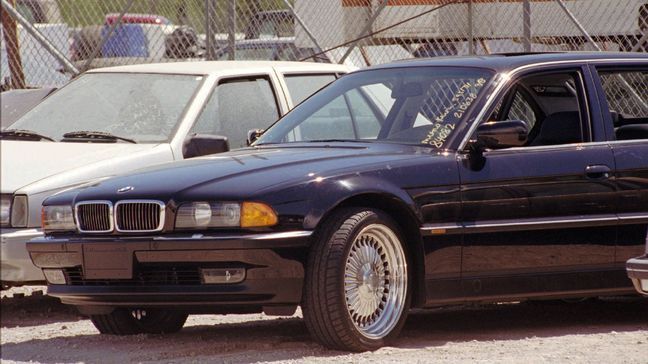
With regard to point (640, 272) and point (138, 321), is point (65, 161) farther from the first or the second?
point (640, 272)

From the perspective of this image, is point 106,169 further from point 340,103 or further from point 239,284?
point 239,284

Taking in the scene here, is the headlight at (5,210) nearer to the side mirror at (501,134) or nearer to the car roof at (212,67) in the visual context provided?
the car roof at (212,67)

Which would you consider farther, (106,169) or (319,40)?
(319,40)

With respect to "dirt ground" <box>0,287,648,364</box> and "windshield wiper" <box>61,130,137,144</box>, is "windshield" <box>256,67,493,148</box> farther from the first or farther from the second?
"windshield wiper" <box>61,130,137,144</box>

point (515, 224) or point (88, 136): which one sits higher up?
point (88, 136)

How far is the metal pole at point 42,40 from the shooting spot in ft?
44.4

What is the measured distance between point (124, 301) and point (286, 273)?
0.84 metres

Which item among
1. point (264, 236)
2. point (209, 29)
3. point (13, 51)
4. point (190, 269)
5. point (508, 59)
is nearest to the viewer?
point (264, 236)

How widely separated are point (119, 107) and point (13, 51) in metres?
5.34

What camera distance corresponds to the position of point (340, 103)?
337 inches

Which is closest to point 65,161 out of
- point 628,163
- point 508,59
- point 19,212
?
point 19,212

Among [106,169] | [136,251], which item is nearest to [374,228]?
[136,251]

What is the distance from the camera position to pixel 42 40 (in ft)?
45.0

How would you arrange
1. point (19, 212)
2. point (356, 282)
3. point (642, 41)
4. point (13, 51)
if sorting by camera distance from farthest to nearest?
point (13, 51) → point (642, 41) → point (19, 212) → point (356, 282)
